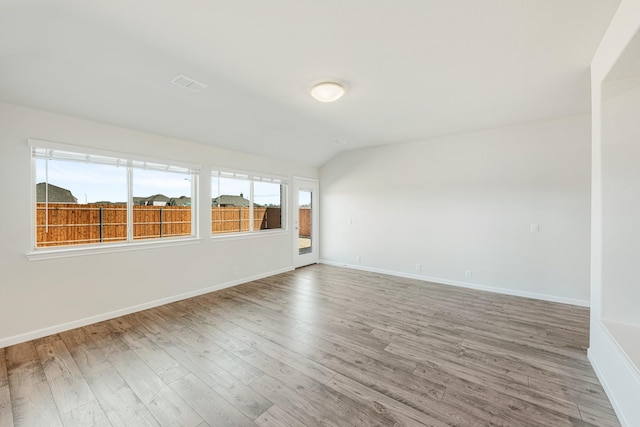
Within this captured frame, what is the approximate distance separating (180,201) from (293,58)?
2.97 metres

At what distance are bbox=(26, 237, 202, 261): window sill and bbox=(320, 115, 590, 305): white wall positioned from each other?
11.8 ft

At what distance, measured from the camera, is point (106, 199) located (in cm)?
334

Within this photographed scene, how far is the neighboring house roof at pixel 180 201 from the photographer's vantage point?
4016mm

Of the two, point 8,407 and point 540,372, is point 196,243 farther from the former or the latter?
point 540,372

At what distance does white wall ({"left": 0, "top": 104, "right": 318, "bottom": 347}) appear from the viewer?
8.66 feet

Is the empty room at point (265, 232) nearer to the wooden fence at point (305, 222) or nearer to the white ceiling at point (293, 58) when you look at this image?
the white ceiling at point (293, 58)

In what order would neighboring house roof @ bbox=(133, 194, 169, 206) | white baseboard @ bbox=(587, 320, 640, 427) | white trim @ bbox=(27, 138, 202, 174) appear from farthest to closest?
neighboring house roof @ bbox=(133, 194, 169, 206) → white trim @ bbox=(27, 138, 202, 174) → white baseboard @ bbox=(587, 320, 640, 427)

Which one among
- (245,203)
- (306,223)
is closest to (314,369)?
(245,203)

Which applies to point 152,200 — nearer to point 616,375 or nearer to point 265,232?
point 265,232

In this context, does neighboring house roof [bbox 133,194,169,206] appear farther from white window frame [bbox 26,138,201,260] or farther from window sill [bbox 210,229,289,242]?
window sill [bbox 210,229,289,242]

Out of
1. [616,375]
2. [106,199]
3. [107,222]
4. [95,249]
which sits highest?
[106,199]

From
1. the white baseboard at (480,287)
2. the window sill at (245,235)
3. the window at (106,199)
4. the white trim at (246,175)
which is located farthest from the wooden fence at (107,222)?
the white baseboard at (480,287)

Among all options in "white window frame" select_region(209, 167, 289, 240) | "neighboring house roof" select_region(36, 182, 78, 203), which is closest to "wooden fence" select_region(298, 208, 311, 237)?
"white window frame" select_region(209, 167, 289, 240)

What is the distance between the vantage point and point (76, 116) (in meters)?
2.98
